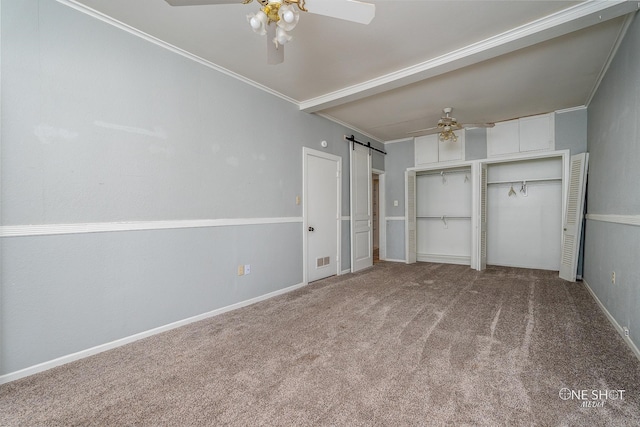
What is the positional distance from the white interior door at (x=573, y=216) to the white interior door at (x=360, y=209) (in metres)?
3.14

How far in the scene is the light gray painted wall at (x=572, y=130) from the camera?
4371 mm

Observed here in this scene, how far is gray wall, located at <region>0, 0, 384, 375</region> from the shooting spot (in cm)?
191

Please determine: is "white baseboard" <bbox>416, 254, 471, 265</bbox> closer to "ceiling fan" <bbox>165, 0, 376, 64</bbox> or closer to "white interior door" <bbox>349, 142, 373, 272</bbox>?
"white interior door" <bbox>349, 142, 373, 272</bbox>

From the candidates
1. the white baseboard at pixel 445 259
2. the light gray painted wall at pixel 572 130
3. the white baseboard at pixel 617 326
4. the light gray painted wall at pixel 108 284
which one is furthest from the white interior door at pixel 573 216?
the light gray painted wall at pixel 108 284

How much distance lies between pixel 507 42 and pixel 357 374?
10.2 feet

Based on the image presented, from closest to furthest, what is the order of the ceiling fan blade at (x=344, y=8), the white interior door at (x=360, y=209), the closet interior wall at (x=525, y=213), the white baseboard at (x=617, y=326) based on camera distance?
1. the ceiling fan blade at (x=344, y=8)
2. the white baseboard at (x=617, y=326)
3. the closet interior wall at (x=525, y=213)
4. the white interior door at (x=360, y=209)

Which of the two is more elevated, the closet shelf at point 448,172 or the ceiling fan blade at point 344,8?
the ceiling fan blade at point 344,8

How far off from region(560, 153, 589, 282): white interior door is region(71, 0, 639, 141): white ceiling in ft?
3.20

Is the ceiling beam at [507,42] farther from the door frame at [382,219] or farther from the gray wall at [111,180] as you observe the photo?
the door frame at [382,219]

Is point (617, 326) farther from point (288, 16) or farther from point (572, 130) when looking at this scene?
point (288, 16)

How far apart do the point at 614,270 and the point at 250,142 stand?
4023mm

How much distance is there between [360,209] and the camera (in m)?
5.40

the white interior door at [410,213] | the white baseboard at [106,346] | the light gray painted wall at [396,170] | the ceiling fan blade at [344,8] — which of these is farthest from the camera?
the light gray painted wall at [396,170]

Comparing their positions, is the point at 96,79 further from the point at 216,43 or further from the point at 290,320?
the point at 290,320
